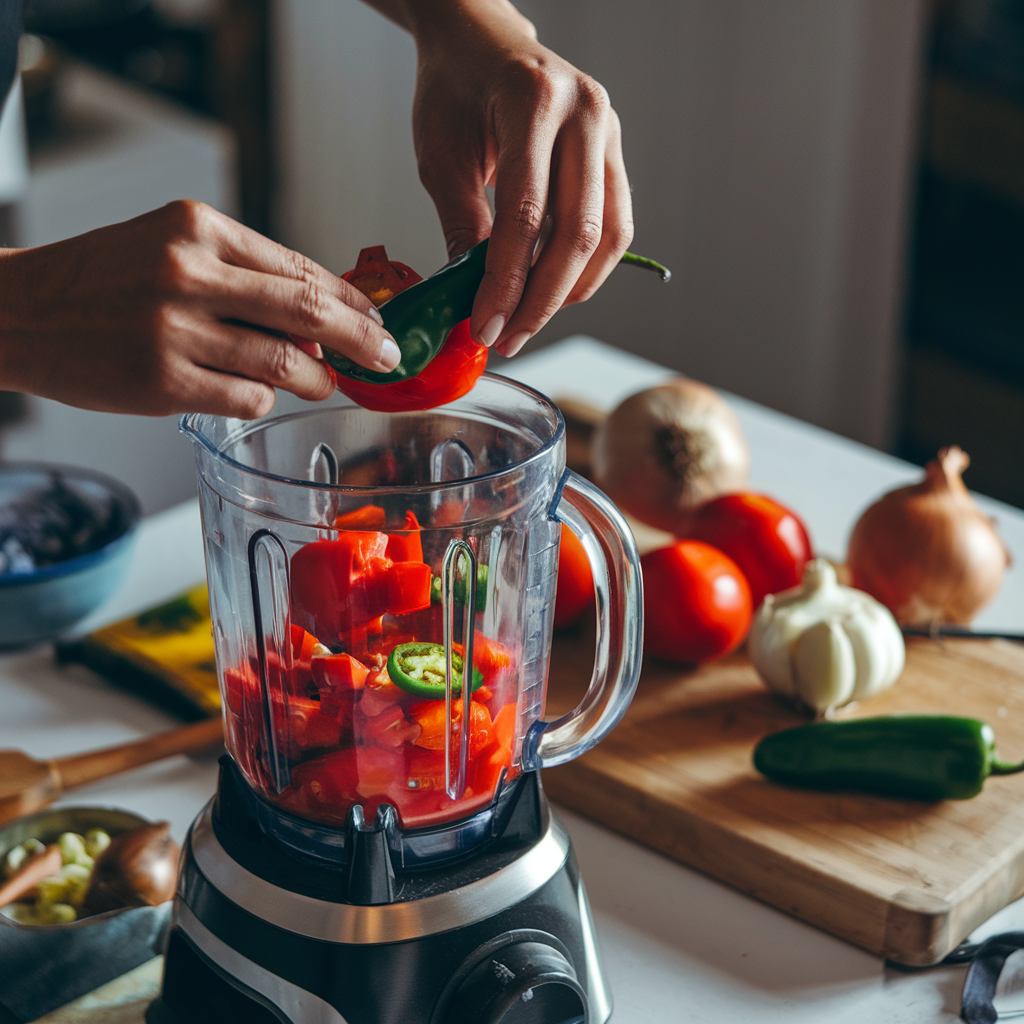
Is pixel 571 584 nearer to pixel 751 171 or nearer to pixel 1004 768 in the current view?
pixel 1004 768

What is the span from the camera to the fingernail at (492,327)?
71 cm

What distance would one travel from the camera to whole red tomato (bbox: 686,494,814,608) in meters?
1.17

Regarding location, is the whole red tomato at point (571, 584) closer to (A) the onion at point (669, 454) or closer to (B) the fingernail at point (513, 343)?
(A) the onion at point (669, 454)

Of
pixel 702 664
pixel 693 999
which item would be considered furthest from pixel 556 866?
pixel 702 664

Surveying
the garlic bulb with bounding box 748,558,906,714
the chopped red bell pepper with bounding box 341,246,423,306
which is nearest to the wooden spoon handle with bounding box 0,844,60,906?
the chopped red bell pepper with bounding box 341,246,423,306

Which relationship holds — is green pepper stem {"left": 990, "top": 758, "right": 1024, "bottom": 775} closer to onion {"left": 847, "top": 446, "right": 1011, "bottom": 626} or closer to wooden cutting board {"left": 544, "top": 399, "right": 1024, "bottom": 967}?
wooden cutting board {"left": 544, "top": 399, "right": 1024, "bottom": 967}

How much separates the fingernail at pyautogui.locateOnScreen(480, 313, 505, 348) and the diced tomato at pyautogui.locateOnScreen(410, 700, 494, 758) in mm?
212

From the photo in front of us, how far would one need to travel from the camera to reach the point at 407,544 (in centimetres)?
69

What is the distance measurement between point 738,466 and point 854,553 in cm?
21

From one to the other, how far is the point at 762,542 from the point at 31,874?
70 centimetres

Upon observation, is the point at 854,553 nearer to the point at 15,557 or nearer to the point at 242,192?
the point at 15,557

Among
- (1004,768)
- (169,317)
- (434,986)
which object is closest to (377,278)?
(169,317)

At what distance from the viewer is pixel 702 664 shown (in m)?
1.11

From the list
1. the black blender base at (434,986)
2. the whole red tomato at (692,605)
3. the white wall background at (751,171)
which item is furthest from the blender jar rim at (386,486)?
the white wall background at (751,171)
